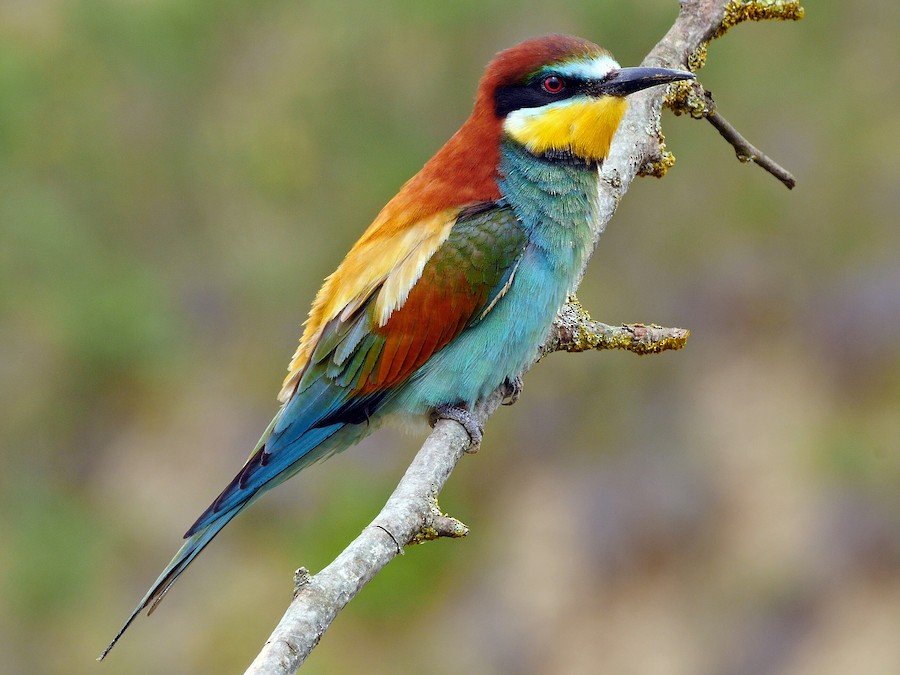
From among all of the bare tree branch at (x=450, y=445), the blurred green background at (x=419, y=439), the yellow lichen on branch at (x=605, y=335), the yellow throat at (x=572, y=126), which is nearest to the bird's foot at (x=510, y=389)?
the bare tree branch at (x=450, y=445)

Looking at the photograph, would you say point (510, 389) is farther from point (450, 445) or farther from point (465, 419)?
point (450, 445)

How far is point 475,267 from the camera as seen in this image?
3045 mm

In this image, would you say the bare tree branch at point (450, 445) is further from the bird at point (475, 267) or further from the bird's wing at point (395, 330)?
the bird's wing at point (395, 330)

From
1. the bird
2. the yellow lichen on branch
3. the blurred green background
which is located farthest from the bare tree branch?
the blurred green background

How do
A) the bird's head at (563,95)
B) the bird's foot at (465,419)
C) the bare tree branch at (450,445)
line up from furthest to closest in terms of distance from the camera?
the bird's head at (563,95), the bird's foot at (465,419), the bare tree branch at (450,445)

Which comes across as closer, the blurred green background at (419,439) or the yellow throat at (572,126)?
the yellow throat at (572,126)

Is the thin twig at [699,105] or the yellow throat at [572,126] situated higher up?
the thin twig at [699,105]

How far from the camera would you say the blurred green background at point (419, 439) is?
17.9 ft

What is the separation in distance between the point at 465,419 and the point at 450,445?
0.77 feet

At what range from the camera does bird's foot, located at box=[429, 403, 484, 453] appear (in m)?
2.85

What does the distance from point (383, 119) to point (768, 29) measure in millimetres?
1931

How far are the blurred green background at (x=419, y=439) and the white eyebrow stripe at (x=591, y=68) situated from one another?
8.94ft

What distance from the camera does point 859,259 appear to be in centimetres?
571

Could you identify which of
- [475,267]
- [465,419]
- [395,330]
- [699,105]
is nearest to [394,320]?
[395,330]
